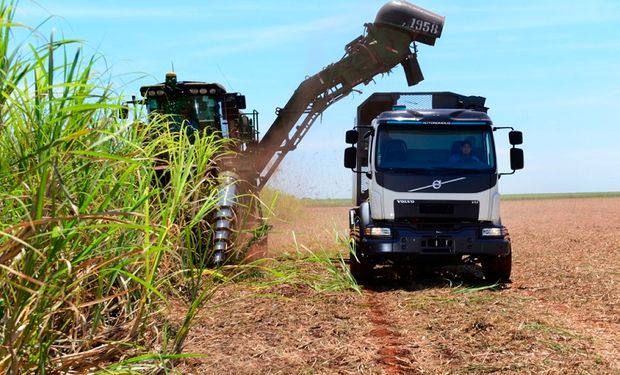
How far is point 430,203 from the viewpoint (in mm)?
10453

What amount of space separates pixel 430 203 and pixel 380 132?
4.39 feet

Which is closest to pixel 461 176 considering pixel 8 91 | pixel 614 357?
pixel 614 357

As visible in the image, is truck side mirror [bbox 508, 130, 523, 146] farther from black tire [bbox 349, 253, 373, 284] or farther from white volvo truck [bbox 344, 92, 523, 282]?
black tire [bbox 349, 253, 373, 284]

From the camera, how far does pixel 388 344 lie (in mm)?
6836

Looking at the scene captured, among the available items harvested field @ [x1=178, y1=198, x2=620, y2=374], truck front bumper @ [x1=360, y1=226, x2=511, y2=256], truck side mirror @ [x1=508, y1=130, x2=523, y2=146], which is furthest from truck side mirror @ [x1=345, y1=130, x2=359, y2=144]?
truck side mirror @ [x1=508, y1=130, x2=523, y2=146]

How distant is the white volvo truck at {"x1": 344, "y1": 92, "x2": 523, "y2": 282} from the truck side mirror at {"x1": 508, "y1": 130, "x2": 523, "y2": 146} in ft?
0.05

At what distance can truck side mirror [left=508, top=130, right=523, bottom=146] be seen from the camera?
10.5m

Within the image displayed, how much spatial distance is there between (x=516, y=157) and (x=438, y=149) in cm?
117

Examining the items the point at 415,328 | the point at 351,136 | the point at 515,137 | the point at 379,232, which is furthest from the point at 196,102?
the point at 415,328

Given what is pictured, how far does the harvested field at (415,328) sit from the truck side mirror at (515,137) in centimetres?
220

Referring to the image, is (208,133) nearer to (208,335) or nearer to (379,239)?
(379,239)

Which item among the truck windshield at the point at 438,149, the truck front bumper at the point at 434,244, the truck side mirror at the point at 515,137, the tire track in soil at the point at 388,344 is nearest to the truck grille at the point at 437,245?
the truck front bumper at the point at 434,244

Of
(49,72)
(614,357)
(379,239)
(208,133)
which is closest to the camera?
(49,72)

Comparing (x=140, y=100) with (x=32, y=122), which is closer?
(x=32, y=122)
